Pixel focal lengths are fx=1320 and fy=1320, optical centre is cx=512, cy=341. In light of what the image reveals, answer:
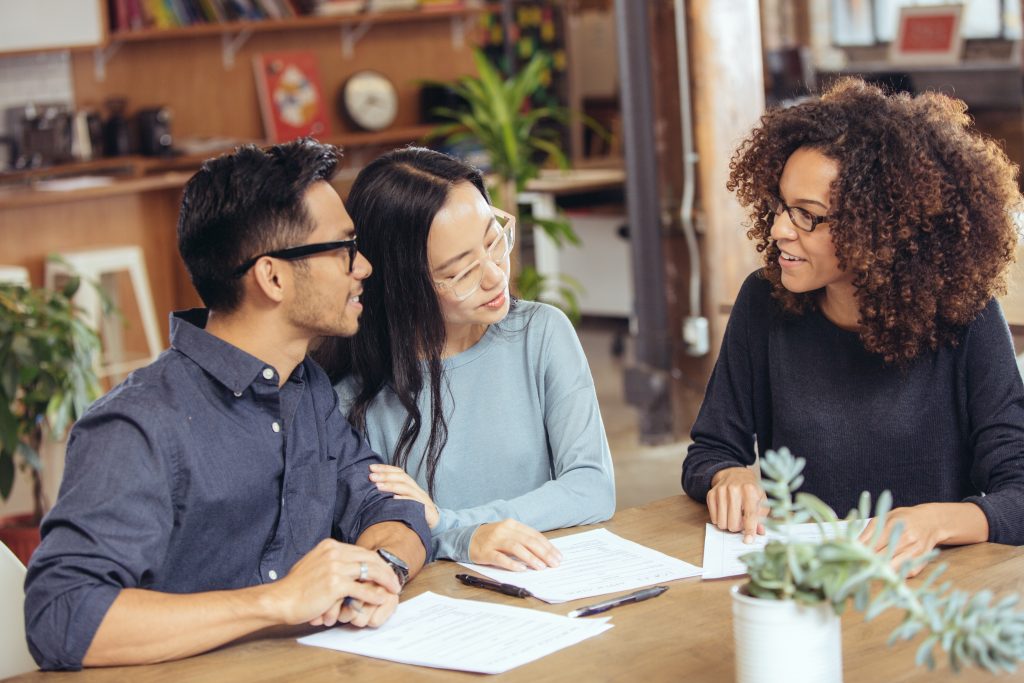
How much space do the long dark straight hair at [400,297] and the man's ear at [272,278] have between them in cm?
36

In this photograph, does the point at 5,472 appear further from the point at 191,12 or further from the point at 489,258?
the point at 191,12

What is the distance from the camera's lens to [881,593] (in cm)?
115

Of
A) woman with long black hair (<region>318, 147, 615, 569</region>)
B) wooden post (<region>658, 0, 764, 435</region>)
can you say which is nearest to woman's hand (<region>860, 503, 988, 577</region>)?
woman with long black hair (<region>318, 147, 615, 569</region>)

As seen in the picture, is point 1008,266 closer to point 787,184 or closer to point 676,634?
point 787,184

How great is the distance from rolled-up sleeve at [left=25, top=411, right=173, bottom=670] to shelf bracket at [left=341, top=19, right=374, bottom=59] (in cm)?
617

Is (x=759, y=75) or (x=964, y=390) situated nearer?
(x=964, y=390)

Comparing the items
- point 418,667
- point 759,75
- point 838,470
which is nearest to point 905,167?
point 838,470

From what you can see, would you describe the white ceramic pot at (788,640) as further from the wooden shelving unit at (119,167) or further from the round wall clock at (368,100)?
the round wall clock at (368,100)

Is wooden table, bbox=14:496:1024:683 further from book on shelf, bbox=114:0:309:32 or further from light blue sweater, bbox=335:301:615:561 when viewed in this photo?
book on shelf, bbox=114:0:309:32

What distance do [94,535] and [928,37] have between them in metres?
6.45

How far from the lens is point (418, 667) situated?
1501 mm

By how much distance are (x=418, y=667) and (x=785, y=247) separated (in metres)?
0.89

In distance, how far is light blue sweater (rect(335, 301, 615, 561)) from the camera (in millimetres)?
2189

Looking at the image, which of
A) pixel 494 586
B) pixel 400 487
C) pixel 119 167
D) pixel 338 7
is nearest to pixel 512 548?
pixel 494 586
